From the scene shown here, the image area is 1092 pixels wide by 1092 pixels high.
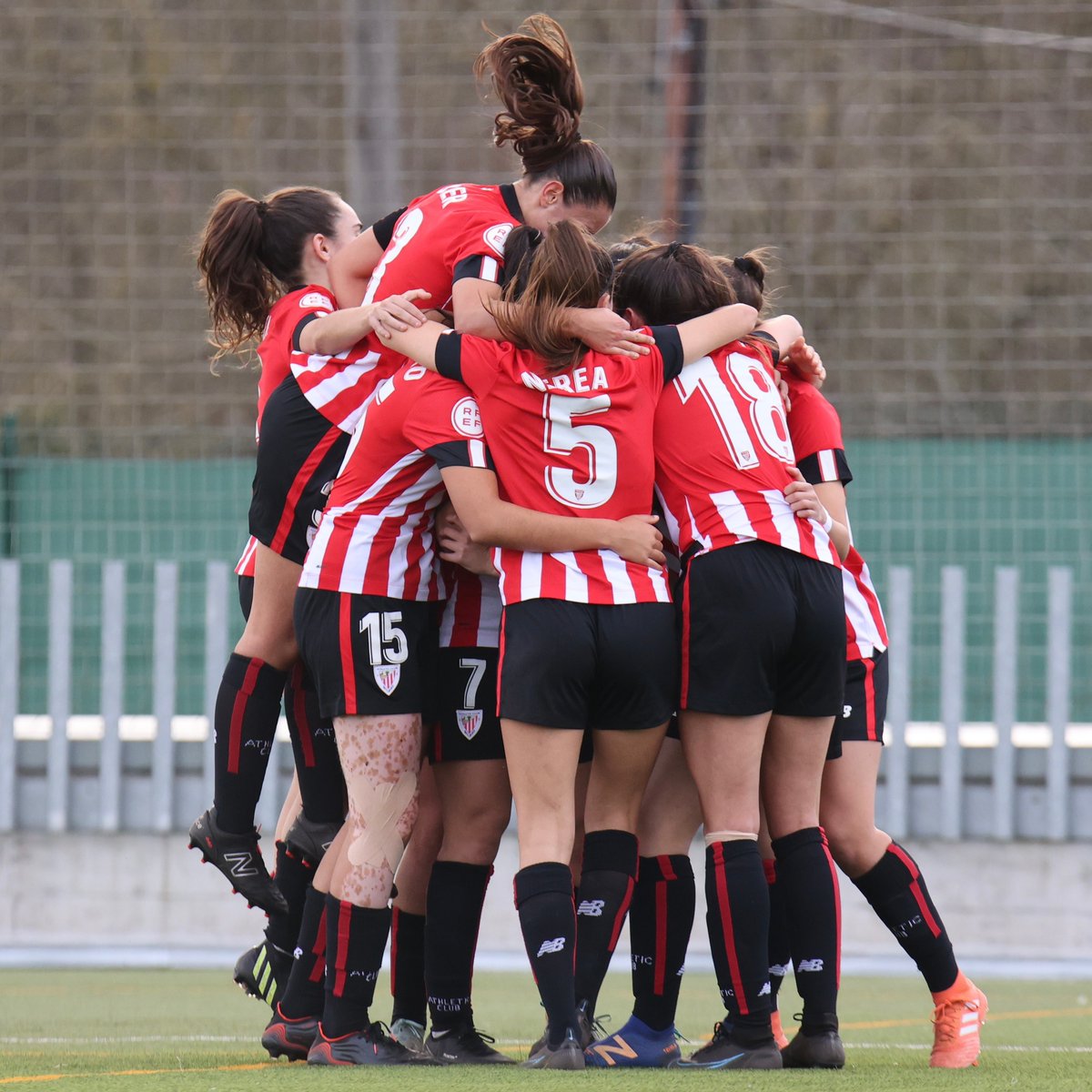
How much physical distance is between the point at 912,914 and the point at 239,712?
1.54m

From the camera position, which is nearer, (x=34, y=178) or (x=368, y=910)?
(x=368, y=910)

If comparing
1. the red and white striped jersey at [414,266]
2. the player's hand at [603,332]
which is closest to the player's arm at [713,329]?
the player's hand at [603,332]

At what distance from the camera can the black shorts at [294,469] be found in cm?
394

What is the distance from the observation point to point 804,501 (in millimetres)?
3514

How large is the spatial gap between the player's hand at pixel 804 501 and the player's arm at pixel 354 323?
31.5 inches

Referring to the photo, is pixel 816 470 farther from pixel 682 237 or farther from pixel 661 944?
pixel 682 237

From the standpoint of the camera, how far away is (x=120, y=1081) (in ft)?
10.4

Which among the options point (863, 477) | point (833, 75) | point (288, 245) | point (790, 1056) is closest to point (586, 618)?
point (790, 1056)

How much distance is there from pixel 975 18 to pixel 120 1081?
25.4ft

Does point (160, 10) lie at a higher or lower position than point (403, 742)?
higher

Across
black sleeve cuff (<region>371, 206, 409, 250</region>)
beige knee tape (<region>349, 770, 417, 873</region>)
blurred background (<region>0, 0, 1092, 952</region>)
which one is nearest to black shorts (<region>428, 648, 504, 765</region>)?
beige knee tape (<region>349, 770, 417, 873</region>)

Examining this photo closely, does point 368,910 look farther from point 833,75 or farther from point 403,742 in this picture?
point 833,75

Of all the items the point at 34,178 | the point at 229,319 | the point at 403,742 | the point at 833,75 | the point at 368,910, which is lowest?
the point at 368,910

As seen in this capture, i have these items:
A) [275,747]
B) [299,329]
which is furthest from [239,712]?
[275,747]
